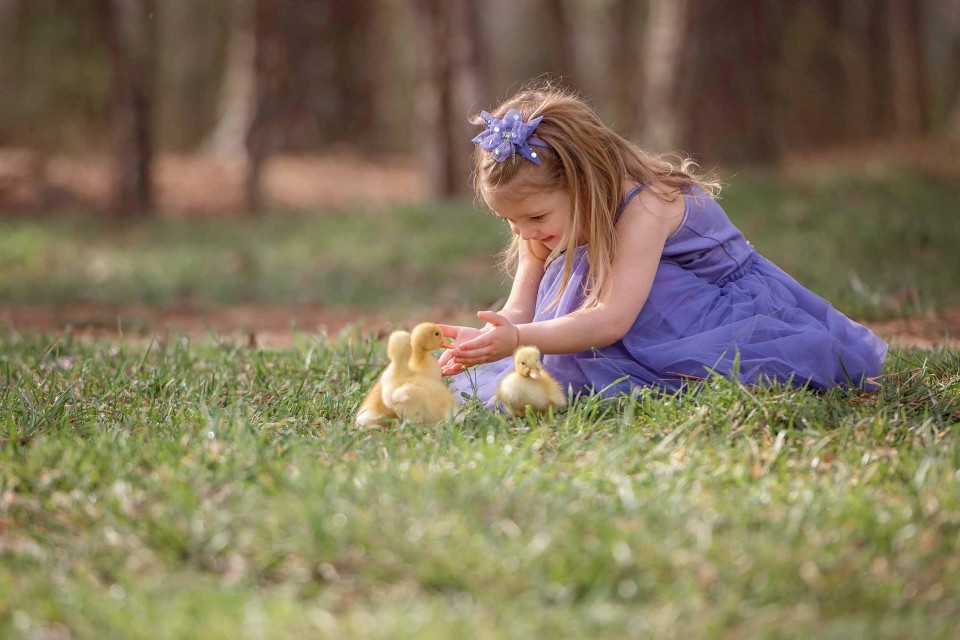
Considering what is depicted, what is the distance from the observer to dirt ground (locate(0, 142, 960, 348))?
626cm

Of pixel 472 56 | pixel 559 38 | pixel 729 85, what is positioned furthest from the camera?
pixel 559 38

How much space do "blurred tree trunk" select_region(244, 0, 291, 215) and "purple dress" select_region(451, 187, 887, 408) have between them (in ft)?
25.9

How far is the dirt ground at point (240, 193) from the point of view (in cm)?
626

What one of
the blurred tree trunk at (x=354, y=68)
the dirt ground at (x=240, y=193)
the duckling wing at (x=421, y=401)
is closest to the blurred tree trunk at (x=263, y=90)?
the dirt ground at (x=240, y=193)

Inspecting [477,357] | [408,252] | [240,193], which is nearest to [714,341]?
[477,357]

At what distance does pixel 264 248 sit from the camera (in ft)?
30.8

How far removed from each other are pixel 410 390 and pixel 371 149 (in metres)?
13.2

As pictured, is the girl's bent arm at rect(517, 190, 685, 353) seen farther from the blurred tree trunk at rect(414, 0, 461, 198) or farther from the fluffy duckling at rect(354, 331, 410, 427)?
the blurred tree trunk at rect(414, 0, 461, 198)

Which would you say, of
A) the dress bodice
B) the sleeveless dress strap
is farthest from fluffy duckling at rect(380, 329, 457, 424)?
the dress bodice

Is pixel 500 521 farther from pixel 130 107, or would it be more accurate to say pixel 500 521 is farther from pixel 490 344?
pixel 130 107

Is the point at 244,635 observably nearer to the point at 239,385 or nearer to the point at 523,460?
the point at 523,460

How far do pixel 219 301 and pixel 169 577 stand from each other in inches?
209

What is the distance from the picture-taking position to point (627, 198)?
3670mm

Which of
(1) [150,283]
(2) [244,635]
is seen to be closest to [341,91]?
(1) [150,283]
